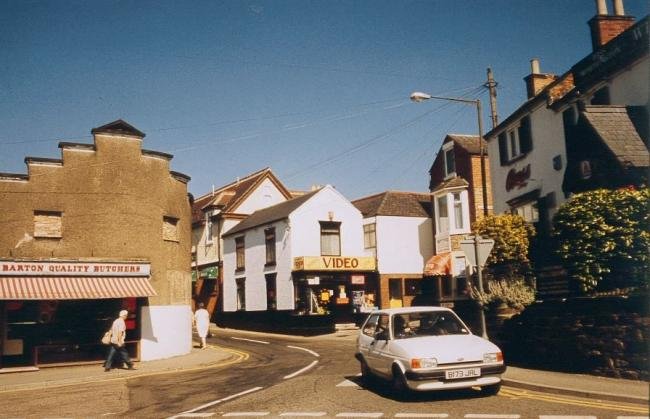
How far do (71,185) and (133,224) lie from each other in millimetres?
2483

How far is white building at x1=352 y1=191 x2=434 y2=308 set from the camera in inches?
1423

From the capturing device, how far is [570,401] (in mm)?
9133

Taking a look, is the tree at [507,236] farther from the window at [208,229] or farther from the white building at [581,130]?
the window at [208,229]

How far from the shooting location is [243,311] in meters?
37.6

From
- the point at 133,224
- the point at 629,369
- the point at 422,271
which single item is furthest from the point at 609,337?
the point at 422,271

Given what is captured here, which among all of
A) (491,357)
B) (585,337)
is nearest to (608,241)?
(585,337)

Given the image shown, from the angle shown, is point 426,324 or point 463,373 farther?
point 426,324

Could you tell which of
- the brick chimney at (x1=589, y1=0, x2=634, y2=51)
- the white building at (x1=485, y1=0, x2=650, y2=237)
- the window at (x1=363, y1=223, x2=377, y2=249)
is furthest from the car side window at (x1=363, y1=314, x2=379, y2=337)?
the window at (x1=363, y1=223, x2=377, y2=249)

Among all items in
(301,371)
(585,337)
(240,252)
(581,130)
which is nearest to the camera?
(585,337)

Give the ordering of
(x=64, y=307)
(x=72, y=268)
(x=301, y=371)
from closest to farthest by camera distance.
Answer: (x=301, y=371), (x=72, y=268), (x=64, y=307)

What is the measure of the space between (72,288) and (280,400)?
424 inches

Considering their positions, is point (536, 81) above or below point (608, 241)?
above

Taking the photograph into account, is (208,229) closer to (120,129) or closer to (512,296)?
(120,129)

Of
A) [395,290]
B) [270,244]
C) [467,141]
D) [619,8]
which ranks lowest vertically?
[395,290]
